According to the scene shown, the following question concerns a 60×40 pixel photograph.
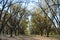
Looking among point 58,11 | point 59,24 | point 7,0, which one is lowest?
point 59,24

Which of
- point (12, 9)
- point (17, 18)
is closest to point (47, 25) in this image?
point (17, 18)

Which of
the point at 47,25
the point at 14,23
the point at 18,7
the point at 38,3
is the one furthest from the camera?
the point at 47,25

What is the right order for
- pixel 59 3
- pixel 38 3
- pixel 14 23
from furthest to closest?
pixel 14 23
pixel 38 3
pixel 59 3

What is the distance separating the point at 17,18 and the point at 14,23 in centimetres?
153

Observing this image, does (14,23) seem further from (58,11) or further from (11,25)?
(58,11)

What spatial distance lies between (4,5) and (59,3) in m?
6.87

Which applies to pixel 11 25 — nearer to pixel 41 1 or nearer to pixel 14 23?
pixel 14 23

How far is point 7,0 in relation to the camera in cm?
2158

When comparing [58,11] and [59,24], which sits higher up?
[58,11]

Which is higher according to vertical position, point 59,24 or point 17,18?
point 17,18

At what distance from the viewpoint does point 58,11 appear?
22422 millimetres

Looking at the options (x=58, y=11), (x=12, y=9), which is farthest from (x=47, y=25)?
(x=58, y=11)

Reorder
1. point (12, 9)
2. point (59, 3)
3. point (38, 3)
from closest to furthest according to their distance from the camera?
point (59, 3) < point (38, 3) < point (12, 9)

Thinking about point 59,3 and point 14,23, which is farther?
point 14,23
